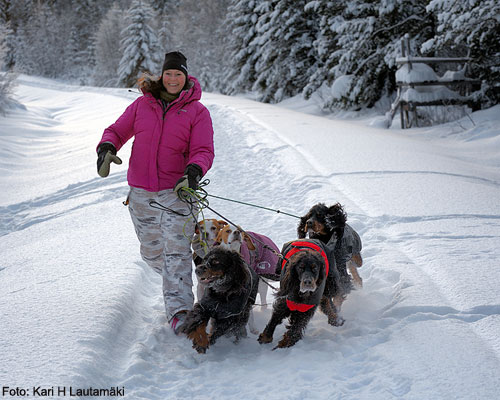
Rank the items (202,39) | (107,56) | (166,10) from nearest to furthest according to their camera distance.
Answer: (202,39), (107,56), (166,10)

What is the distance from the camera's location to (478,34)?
13.3 metres

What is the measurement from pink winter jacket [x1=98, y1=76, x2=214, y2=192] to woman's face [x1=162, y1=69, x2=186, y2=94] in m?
0.07

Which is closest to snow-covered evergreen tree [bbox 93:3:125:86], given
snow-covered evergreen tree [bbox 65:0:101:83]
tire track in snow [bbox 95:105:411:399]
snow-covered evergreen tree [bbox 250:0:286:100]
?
snow-covered evergreen tree [bbox 65:0:101:83]

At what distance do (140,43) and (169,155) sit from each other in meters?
39.5

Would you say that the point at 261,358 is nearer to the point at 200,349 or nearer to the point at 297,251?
the point at 200,349

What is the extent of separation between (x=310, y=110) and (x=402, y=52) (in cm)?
897

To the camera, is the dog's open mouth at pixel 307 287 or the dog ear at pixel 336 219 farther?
the dog ear at pixel 336 219

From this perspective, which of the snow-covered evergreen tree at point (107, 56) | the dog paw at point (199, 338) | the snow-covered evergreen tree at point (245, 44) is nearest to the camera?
the dog paw at point (199, 338)

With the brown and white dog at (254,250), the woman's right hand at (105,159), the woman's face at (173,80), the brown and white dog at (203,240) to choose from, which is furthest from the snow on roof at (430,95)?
the woman's right hand at (105,159)

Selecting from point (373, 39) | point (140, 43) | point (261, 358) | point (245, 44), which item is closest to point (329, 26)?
point (373, 39)

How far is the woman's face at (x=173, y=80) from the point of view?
3.82 meters

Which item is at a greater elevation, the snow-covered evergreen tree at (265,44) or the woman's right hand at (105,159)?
the snow-covered evergreen tree at (265,44)

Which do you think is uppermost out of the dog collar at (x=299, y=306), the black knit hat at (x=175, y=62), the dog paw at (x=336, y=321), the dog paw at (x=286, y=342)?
the black knit hat at (x=175, y=62)

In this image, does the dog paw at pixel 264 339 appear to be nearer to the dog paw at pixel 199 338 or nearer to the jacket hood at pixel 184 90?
the dog paw at pixel 199 338
